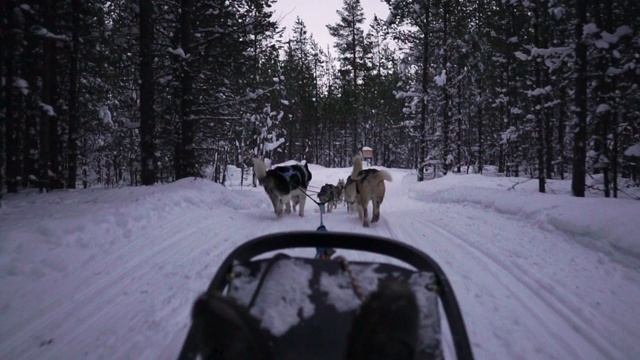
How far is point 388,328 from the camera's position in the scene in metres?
1.41

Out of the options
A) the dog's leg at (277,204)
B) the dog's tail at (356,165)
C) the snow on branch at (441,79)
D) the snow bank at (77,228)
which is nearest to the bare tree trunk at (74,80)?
the snow bank at (77,228)

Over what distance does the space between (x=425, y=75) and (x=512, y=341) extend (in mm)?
19144

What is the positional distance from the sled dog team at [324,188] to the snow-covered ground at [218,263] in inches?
22.2

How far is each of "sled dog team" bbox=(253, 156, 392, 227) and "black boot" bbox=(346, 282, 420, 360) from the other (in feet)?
18.4

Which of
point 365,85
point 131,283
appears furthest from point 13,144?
point 365,85

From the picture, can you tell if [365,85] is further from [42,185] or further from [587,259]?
[587,259]

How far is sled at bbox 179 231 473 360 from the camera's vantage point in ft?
5.97

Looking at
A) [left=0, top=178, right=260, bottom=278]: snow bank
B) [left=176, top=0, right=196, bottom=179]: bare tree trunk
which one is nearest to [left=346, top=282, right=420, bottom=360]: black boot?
[left=0, top=178, right=260, bottom=278]: snow bank

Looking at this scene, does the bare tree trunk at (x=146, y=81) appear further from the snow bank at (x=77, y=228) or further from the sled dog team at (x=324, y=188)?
the sled dog team at (x=324, y=188)

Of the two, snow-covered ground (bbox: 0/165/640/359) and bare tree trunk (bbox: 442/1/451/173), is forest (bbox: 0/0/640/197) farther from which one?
snow-covered ground (bbox: 0/165/640/359)

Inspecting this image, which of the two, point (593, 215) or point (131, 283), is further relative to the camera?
point (593, 215)

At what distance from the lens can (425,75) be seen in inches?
782

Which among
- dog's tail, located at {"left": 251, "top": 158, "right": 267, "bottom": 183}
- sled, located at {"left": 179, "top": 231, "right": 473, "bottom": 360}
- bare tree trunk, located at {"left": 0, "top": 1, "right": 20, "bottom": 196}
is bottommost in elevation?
sled, located at {"left": 179, "top": 231, "right": 473, "bottom": 360}

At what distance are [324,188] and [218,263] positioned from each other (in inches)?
230
